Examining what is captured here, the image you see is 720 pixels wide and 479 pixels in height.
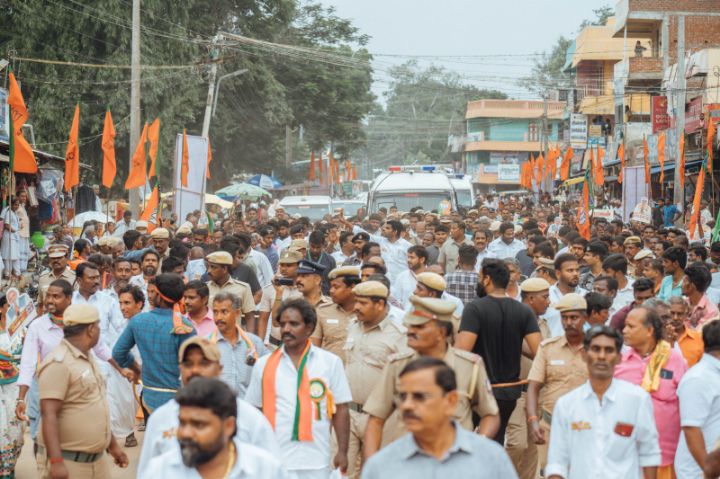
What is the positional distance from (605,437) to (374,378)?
76.1 inches

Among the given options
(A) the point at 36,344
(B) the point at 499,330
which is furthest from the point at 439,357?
(A) the point at 36,344

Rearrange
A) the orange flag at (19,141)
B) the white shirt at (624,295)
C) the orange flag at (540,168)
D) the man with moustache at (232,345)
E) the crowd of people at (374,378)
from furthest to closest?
1. the orange flag at (540,168)
2. the orange flag at (19,141)
3. the white shirt at (624,295)
4. the man with moustache at (232,345)
5. the crowd of people at (374,378)

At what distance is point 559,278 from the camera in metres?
9.68

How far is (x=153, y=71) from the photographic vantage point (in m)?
34.1

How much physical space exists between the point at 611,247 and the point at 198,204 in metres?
9.73

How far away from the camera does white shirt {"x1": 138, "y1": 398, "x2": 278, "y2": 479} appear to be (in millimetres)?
4688

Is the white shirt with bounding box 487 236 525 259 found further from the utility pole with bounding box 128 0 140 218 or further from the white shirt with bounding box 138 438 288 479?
the utility pole with bounding box 128 0 140 218

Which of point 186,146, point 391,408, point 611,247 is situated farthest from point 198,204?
point 391,408

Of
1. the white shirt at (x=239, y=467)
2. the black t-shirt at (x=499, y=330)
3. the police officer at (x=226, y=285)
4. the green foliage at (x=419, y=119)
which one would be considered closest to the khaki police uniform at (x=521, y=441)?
the black t-shirt at (x=499, y=330)

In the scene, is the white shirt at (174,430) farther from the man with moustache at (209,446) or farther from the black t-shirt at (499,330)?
the black t-shirt at (499,330)

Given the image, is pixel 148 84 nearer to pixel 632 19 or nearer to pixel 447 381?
pixel 632 19

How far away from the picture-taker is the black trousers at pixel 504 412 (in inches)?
285

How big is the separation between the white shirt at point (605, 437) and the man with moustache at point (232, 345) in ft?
8.58

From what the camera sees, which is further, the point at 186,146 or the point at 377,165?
the point at 377,165
